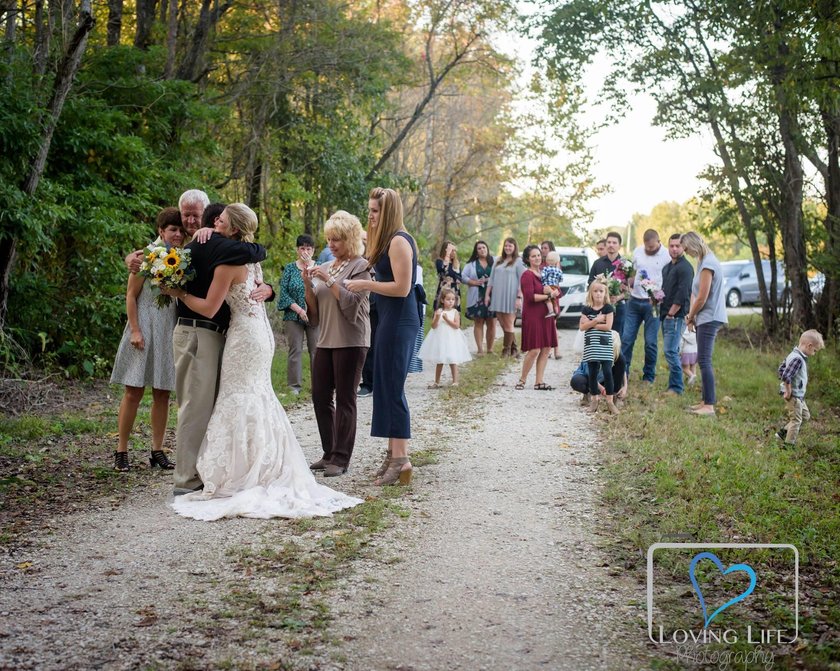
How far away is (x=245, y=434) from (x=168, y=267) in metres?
1.28

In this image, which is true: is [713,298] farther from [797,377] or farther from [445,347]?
[445,347]

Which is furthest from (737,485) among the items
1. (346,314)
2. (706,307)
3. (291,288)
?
(291,288)

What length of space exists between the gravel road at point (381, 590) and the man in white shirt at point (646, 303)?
5.99m

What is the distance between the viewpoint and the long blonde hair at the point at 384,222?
7.32 m

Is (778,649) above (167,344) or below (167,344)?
below

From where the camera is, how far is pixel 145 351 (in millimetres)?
7676

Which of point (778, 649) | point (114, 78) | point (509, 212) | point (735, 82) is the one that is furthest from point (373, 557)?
point (509, 212)

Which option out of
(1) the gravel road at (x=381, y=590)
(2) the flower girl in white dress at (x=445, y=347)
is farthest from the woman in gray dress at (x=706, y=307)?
(1) the gravel road at (x=381, y=590)

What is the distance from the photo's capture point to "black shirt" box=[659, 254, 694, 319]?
12.7 meters

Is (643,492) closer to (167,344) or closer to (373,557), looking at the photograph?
(373,557)

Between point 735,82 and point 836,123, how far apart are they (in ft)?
19.9

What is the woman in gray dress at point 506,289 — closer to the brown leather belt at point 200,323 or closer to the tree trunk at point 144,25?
the tree trunk at point 144,25

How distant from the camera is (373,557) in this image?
219 inches

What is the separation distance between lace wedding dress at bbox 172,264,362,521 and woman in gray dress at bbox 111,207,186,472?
36.1 inches
